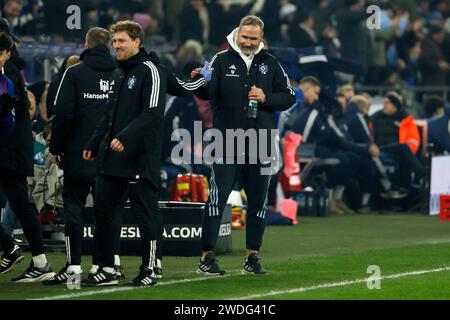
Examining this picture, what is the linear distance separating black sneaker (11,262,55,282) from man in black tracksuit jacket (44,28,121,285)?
0.17 m

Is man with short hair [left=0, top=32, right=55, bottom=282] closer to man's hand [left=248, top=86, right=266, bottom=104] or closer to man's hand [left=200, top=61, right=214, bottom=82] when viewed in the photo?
man's hand [left=200, top=61, right=214, bottom=82]

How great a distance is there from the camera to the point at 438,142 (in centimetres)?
2403

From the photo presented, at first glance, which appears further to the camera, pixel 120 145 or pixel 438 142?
pixel 438 142

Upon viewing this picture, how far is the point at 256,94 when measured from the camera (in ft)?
44.5

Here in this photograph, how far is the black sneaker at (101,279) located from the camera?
495 inches

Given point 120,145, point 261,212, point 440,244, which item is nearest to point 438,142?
point 440,244

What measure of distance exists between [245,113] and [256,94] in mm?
219

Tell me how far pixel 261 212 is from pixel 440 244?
3.75m

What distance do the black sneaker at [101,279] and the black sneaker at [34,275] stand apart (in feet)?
2.10

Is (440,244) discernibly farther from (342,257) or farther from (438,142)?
(438,142)

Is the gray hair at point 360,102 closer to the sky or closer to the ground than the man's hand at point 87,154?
closer to the ground

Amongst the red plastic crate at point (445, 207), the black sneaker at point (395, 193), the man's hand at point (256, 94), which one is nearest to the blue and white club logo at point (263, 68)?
the man's hand at point (256, 94)

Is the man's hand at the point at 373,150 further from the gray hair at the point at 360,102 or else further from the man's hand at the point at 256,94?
the man's hand at the point at 256,94

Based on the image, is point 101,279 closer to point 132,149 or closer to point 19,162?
point 132,149
